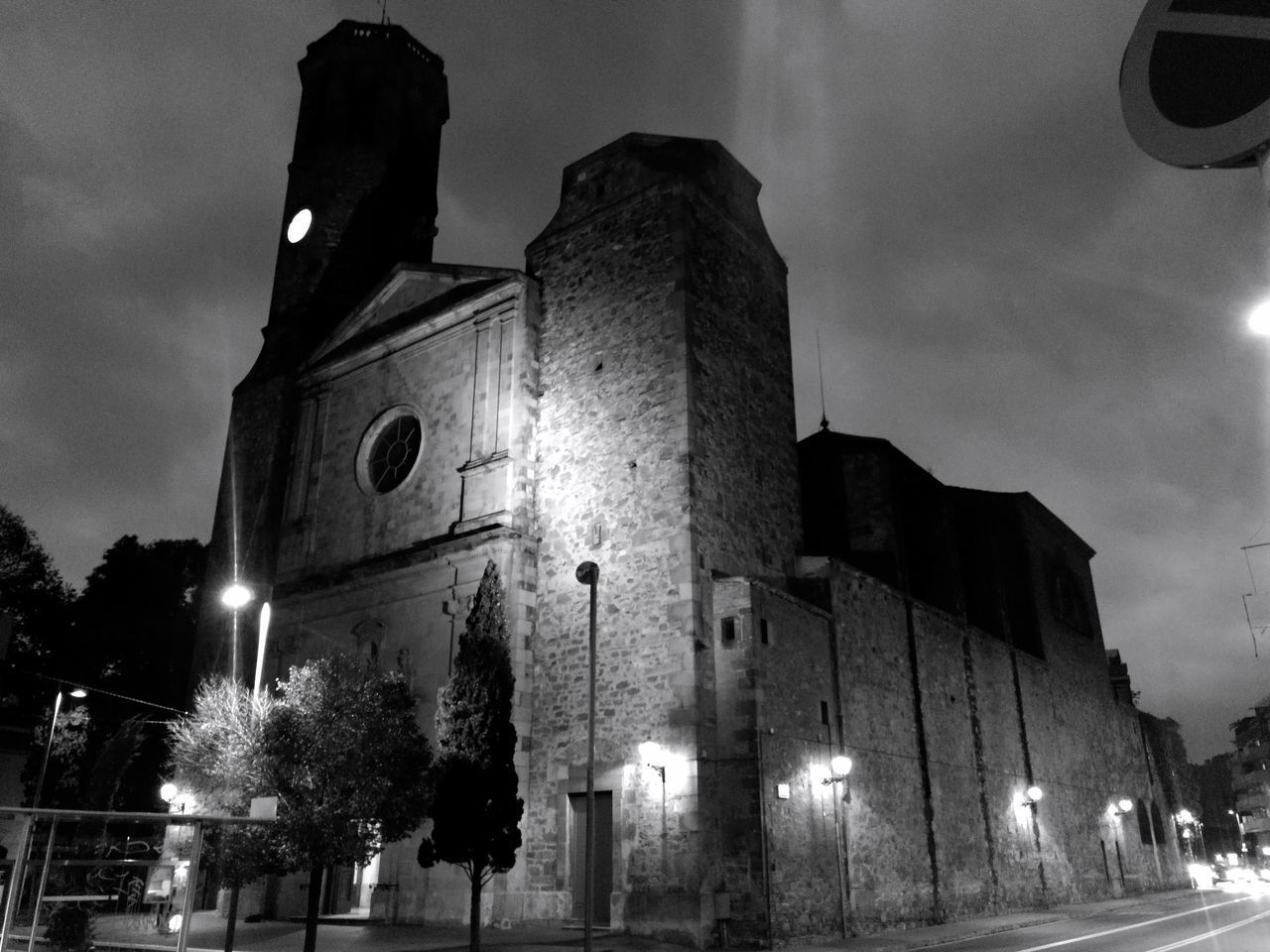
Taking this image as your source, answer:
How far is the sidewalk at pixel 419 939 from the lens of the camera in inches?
516

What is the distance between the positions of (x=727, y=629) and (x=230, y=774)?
7.98 m

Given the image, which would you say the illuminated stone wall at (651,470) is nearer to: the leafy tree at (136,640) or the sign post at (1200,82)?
the sign post at (1200,82)

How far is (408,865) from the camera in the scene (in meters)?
16.5

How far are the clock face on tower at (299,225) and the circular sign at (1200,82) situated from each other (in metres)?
27.2

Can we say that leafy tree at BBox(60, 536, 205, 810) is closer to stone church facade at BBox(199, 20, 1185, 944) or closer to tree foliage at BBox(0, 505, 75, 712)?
tree foliage at BBox(0, 505, 75, 712)

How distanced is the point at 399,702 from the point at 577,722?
167 inches

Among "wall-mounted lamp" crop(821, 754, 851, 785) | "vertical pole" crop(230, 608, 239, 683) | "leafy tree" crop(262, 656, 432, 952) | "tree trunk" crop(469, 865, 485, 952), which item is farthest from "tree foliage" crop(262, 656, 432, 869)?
"vertical pole" crop(230, 608, 239, 683)

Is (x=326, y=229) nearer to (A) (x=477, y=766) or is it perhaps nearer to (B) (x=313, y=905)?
(A) (x=477, y=766)

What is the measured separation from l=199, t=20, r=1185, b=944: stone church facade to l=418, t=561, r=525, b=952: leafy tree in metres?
2.48

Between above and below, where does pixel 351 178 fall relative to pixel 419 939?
above

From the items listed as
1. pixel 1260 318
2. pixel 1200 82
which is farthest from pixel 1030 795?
pixel 1200 82

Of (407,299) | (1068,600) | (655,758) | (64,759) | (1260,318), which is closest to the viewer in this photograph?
(1260,318)

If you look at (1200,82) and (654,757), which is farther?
(654,757)

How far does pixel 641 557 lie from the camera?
55.3ft
